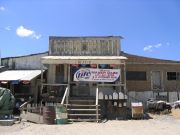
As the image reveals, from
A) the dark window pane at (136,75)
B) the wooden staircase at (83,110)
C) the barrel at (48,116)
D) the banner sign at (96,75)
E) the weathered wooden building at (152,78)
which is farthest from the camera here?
the dark window pane at (136,75)

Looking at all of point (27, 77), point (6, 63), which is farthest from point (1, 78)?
point (6, 63)

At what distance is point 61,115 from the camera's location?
58.4 feet

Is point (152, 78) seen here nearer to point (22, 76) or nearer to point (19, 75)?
point (22, 76)

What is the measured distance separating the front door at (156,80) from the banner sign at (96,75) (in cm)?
485

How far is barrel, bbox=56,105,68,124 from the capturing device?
17547 millimetres

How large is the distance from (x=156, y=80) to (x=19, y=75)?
10.7 metres

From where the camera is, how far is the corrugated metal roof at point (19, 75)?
852 inches

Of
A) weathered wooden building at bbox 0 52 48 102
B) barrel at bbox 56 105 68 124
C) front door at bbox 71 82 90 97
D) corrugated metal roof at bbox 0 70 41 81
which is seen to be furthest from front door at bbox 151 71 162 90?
barrel at bbox 56 105 68 124

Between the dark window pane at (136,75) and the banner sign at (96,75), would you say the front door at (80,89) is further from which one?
the dark window pane at (136,75)

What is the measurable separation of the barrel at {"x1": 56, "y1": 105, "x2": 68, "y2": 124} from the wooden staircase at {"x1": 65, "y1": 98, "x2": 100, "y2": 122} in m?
0.83

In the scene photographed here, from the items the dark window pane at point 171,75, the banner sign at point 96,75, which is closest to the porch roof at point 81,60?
the banner sign at point 96,75

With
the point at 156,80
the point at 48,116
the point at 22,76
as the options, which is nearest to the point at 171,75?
the point at 156,80

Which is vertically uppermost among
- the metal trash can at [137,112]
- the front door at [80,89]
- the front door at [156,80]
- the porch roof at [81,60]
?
the porch roof at [81,60]

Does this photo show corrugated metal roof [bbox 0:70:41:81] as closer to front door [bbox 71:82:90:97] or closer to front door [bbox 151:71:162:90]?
front door [bbox 71:82:90:97]
